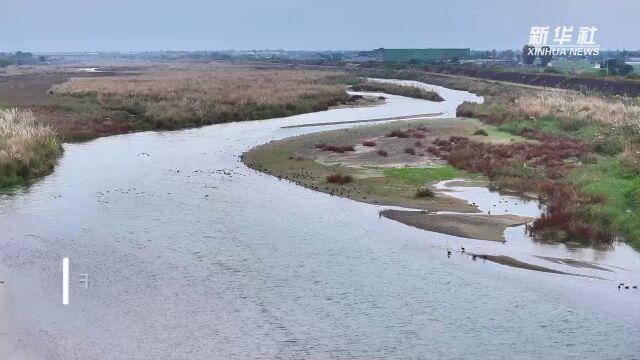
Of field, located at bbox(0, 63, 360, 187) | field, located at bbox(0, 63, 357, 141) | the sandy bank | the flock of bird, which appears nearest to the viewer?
the flock of bird

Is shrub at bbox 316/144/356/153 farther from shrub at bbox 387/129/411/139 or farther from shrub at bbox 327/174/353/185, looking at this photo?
shrub at bbox 327/174/353/185

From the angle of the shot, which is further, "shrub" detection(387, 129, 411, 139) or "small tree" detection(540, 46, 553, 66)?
"small tree" detection(540, 46, 553, 66)

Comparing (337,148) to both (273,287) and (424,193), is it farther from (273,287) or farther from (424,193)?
(273,287)

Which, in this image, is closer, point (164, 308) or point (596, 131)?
point (164, 308)

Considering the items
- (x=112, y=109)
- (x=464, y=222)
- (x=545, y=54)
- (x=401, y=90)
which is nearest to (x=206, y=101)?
(x=112, y=109)

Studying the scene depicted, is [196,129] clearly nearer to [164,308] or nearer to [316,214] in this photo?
[316,214]

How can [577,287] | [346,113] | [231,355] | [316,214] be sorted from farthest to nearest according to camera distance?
[346,113], [316,214], [577,287], [231,355]

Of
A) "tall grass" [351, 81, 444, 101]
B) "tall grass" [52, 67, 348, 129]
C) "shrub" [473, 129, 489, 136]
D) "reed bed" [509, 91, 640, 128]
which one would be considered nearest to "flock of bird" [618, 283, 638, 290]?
"reed bed" [509, 91, 640, 128]

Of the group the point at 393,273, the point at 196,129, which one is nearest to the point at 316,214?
the point at 393,273

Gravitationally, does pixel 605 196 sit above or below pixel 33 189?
above
